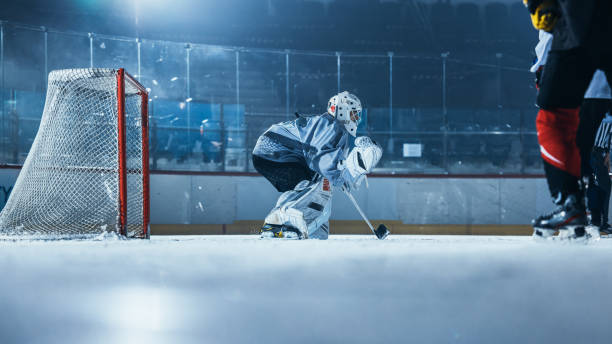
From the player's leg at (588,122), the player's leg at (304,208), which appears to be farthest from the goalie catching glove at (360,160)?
the player's leg at (588,122)

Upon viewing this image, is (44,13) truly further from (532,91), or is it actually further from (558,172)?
(558,172)

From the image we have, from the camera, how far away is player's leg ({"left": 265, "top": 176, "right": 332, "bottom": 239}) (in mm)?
2805

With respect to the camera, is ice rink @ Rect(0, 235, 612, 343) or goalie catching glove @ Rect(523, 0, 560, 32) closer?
ice rink @ Rect(0, 235, 612, 343)

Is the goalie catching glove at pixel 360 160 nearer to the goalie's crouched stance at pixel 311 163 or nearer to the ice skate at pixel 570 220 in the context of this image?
the goalie's crouched stance at pixel 311 163

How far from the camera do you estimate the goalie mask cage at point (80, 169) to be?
2.92 metres

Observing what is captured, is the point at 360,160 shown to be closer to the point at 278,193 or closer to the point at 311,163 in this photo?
the point at 311,163

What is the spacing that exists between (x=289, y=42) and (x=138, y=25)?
9.06 feet

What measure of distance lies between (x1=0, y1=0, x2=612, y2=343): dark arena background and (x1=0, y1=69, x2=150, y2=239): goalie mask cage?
0.04 m

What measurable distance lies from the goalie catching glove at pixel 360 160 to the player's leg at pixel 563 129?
1.28 meters

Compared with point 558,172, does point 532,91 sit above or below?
above

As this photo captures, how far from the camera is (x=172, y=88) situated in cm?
619

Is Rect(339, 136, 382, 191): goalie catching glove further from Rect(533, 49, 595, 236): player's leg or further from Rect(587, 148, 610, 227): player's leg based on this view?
Rect(587, 148, 610, 227): player's leg

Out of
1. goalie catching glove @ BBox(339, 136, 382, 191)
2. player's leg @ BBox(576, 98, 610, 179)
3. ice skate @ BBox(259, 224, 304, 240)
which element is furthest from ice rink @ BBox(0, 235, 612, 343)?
ice skate @ BBox(259, 224, 304, 240)

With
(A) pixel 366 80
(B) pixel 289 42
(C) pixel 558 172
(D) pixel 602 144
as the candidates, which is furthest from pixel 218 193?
(B) pixel 289 42
